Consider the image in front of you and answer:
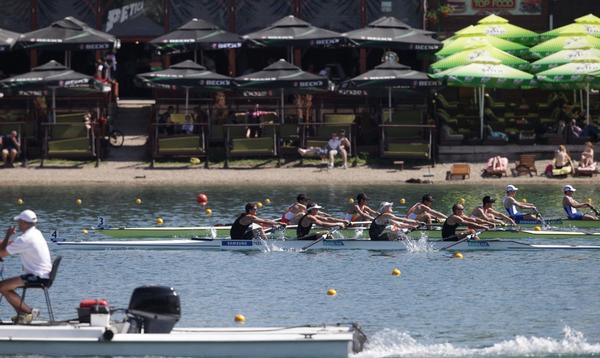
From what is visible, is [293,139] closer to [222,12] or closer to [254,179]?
[254,179]

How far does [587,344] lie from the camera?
2491cm

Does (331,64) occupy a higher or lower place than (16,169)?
higher

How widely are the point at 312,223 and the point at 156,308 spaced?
11.6 metres

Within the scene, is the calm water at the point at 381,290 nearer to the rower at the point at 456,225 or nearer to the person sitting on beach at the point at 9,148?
the rower at the point at 456,225

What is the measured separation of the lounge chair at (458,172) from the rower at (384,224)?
10552mm

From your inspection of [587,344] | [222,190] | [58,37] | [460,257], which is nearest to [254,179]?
[222,190]

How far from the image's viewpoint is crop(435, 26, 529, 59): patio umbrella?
51.1 m

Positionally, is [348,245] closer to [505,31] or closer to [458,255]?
[458,255]

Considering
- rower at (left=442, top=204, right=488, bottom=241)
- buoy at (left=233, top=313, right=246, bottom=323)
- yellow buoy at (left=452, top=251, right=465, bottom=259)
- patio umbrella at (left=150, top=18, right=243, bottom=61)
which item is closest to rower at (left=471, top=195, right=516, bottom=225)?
rower at (left=442, top=204, right=488, bottom=241)

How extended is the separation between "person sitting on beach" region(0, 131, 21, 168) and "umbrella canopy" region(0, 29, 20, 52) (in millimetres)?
3199

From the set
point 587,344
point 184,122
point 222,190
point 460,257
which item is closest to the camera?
point 587,344

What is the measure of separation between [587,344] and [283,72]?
77.9ft

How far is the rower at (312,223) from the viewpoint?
34.9m

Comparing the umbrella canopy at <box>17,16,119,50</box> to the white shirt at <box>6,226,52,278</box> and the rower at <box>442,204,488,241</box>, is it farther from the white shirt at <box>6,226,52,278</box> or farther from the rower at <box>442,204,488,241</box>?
the white shirt at <box>6,226,52,278</box>
